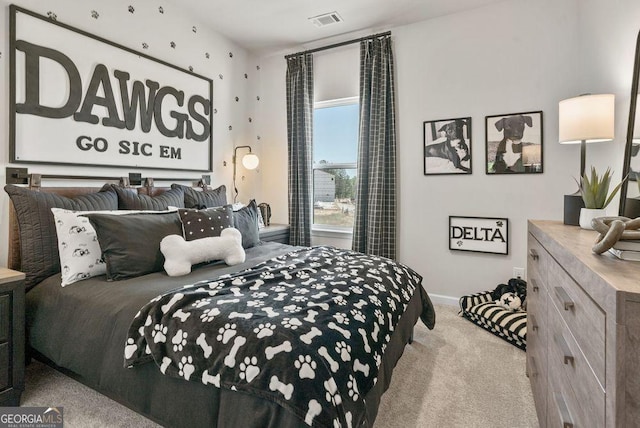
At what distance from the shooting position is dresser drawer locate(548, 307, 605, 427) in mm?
734

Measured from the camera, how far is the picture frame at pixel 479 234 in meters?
2.91

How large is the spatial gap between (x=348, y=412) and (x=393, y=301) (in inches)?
30.6

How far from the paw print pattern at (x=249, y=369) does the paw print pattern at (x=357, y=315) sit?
0.46m

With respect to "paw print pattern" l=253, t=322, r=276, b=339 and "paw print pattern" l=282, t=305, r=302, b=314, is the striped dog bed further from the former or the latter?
"paw print pattern" l=253, t=322, r=276, b=339

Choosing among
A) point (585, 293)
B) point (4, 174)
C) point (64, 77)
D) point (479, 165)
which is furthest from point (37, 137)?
point (479, 165)

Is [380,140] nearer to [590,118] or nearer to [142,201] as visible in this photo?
[590,118]

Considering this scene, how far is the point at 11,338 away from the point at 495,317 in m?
3.02

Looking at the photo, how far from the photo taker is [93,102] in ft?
7.78

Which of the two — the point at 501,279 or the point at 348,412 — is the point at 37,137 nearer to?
the point at 348,412

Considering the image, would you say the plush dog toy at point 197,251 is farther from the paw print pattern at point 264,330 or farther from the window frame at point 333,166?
the window frame at point 333,166

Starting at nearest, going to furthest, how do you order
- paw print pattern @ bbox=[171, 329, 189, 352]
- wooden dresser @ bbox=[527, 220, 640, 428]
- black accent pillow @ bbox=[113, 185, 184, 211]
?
wooden dresser @ bbox=[527, 220, 640, 428] → paw print pattern @ bbox=[171, 329, 189, 352] → black accent pillow @ bbox=[113, 185, 184, 211]

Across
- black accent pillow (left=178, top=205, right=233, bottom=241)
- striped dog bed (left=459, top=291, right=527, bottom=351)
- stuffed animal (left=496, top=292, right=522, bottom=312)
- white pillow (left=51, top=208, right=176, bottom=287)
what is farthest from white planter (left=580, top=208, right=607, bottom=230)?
white pillow (left=51, top=208, right=176, bottom=287)

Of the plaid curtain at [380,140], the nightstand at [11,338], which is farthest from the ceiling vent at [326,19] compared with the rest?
the nightstand at [11,338]

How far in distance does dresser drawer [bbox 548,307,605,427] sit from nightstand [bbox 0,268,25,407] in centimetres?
231
